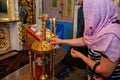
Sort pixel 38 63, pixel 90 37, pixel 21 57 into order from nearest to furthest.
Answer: pixel 90 37 → pixel 38 63 → pixel 21 57

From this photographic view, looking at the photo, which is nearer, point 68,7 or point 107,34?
point 107,34

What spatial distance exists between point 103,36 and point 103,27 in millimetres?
58

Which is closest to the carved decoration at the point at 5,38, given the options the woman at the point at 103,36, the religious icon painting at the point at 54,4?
the religious icon painting at the point at 54,4

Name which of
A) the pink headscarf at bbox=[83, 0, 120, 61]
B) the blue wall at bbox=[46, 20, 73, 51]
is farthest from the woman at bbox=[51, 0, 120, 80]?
the blue wall at bbox=[46, 20, 73, 51]

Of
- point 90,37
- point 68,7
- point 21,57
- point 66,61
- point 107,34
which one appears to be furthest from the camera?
point 68,7

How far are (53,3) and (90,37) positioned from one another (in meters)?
2.56

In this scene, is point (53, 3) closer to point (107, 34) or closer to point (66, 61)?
point (66, 61)

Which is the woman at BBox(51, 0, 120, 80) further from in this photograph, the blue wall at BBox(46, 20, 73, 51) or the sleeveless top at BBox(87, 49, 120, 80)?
the blue wall at BBox(46, 20, 73, 51)

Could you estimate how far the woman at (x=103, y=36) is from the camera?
735 millimetres

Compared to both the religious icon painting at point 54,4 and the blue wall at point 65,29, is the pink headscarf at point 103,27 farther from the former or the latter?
the religious icon painting at point 54,4

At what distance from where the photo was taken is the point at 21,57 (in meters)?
2.65

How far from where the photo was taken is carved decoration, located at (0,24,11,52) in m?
2.76

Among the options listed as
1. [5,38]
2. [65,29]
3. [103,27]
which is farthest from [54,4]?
[103,27]

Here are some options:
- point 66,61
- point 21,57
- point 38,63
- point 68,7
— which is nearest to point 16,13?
point 21,57
